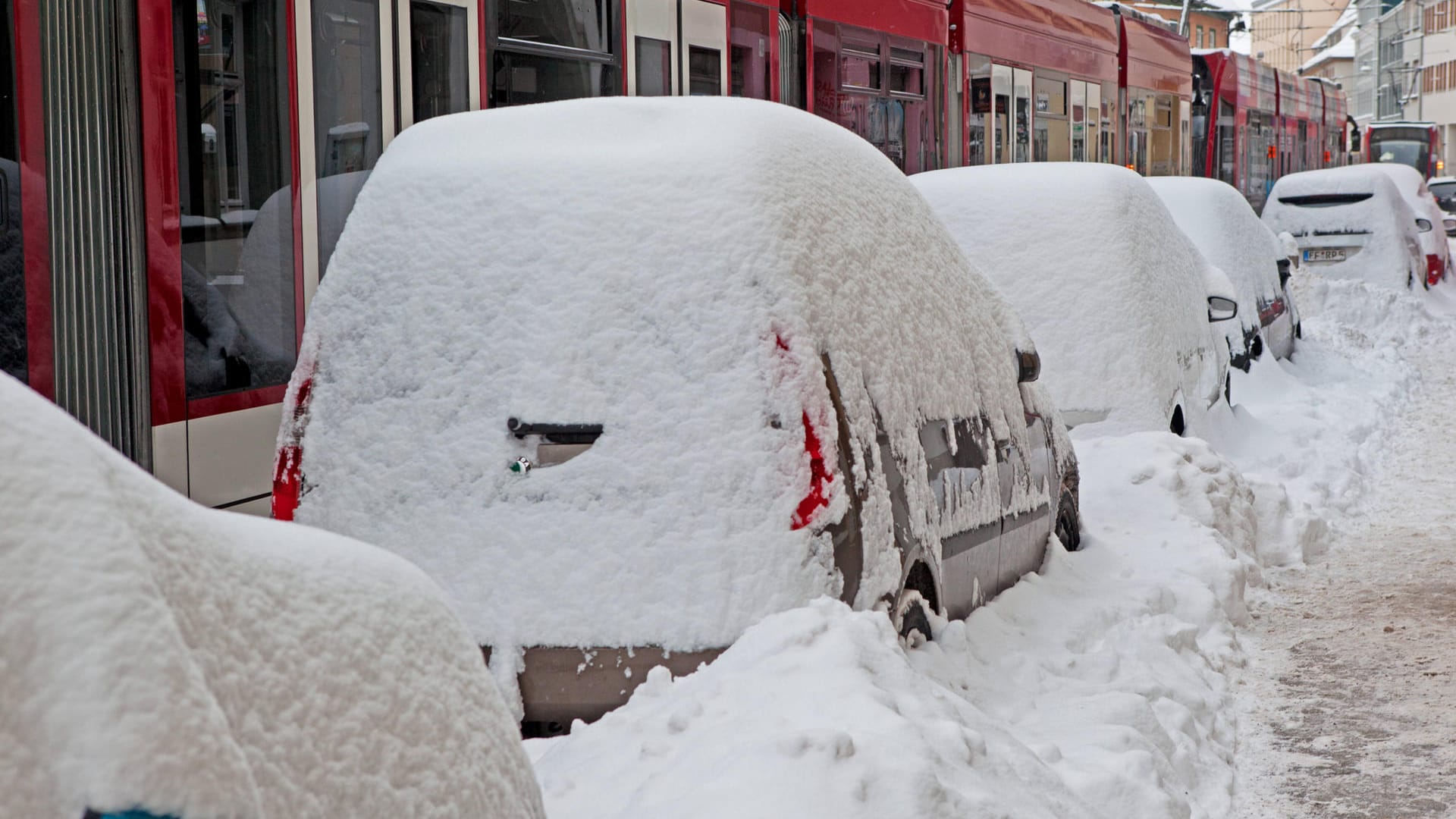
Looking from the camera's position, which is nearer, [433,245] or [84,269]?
[433,245]

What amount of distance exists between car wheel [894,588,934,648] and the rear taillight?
141cm

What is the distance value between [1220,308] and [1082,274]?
77.5 inches

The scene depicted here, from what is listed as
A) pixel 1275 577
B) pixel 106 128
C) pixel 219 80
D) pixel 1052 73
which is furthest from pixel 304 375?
pixel 1052 73

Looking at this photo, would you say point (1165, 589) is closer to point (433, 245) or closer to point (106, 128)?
point (433, 245)

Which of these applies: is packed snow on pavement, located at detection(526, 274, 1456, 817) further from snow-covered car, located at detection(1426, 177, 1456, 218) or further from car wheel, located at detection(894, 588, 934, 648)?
snow-covered car, located at detection(1426, 177, 1456, 218)

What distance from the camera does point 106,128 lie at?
558 centimetres

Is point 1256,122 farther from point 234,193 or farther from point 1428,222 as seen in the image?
point 234,193

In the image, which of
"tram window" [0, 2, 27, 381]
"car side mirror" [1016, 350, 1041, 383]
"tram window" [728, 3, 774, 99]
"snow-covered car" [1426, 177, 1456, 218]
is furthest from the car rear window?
"snow-covered car" [1426, 177, 1456, 218]

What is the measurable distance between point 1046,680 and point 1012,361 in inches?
44.7

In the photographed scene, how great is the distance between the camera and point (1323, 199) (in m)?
20.4

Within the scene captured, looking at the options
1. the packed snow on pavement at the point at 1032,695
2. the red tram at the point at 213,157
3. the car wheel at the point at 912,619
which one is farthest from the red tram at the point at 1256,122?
the car wheel at the point at 912,619

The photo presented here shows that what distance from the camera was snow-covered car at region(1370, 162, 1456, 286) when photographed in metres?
21.8

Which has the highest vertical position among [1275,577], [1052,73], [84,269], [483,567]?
[1052,73]

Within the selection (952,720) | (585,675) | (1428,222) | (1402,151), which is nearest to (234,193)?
(585,675)
